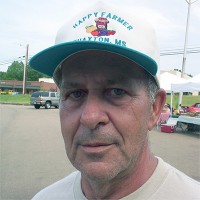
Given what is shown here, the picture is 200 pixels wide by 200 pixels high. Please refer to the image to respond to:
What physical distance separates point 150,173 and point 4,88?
108 metres

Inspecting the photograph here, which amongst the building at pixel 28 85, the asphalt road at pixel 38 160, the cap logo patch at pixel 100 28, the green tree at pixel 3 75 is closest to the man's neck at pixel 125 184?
the cap logo patch at pixel 100 28

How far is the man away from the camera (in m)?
1.34

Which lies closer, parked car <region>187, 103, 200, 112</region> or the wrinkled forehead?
the wrinkled forehead

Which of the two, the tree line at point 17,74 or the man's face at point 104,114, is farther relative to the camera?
the tree line at point 17,74

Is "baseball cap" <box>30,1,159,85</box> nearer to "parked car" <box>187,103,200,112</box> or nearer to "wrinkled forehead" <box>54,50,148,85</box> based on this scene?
"wrinkled forehead" <box>54,50,148,85</box>

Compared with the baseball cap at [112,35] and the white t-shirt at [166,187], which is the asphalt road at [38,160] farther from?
the baseball cap at [112,35]

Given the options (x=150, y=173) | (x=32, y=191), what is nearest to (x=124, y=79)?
(x=150, y=173)

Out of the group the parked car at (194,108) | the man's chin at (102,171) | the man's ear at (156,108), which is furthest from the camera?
the parked car at (194,108)

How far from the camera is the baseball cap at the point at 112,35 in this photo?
136cm

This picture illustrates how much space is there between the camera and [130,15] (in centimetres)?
138

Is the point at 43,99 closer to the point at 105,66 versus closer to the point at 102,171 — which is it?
the point at 105,66

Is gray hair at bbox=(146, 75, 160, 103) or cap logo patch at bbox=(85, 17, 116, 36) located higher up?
cap logo patch at bbox=(85, 17, 116, 36)

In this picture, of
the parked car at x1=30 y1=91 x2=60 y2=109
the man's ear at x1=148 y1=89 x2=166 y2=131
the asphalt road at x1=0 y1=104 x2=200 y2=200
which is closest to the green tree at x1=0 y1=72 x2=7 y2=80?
the parked car at x1=30 y1=91 x2=60 y2=109

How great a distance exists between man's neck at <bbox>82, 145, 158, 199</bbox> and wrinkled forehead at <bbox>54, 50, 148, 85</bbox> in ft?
1.34
